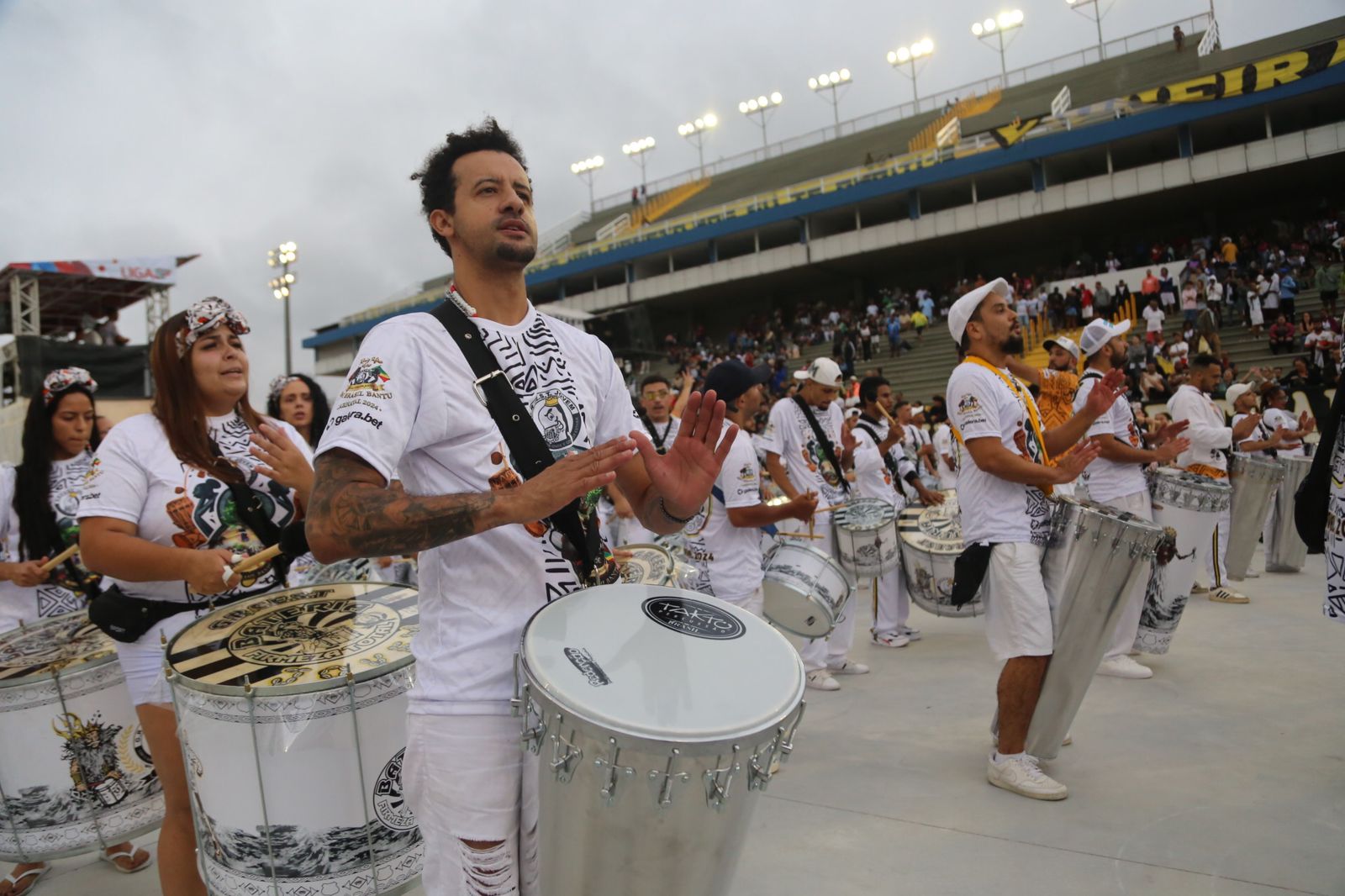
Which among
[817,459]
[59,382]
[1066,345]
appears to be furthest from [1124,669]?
[59,382]

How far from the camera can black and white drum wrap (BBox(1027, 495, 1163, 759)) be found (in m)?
3.72

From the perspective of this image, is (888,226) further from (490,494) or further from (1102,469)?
(490,494)

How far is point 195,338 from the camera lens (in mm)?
2822

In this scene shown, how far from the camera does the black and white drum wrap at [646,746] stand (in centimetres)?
145

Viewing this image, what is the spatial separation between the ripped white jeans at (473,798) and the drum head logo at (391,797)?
60 centimetres

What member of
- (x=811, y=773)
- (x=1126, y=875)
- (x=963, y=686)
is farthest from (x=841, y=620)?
(x=1126, y=875)

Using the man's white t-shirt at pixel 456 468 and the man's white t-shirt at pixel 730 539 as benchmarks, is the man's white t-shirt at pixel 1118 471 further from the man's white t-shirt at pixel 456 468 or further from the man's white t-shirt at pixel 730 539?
the man's white t-shirt at pixel 456 468

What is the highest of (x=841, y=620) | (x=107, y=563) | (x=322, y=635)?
(x=107, y=563)

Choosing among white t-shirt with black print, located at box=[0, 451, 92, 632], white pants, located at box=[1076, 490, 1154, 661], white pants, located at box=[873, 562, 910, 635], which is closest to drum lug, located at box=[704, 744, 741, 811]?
white t-shirt with black print, located at box=[0, 451, 92, 632]

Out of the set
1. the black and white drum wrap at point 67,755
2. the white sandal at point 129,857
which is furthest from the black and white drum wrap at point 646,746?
the white sandal at point 129,857

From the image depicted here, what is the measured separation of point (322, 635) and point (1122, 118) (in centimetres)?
3316

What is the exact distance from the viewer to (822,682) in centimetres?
569

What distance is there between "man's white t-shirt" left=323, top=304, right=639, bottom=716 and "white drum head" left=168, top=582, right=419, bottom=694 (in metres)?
0.43

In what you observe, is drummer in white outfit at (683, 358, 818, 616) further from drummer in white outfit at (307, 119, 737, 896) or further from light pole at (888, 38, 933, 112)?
light pole at (888, 38, 933, 112)
